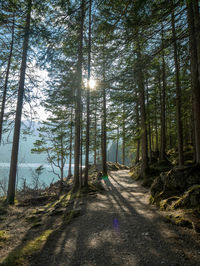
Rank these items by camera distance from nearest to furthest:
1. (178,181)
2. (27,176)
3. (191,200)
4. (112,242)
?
(112,242) → (191,200) → (178,181) → (27,176)

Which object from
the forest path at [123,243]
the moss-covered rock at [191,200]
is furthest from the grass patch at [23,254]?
the moss-covered rock at [191,200]

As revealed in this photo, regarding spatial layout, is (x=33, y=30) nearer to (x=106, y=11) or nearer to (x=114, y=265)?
(x=106, y=11)

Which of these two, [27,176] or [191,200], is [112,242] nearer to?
[191,200]

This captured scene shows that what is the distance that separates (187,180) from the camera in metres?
5.66

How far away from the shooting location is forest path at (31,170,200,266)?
2.81m

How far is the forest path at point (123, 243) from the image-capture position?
9.23 feet

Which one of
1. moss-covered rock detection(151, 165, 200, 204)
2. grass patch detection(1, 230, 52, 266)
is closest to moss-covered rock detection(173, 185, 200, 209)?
moss-covered rock detection(151, 165, 200, 204)

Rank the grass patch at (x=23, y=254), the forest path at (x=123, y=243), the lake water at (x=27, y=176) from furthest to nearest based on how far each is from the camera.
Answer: the lake water at (x=27, y=176) → the grass patch at (x=23, y=254) → the forest path at (x=123, y=243)

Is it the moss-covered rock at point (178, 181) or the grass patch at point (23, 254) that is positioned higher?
the moss-covered rock at point (178, 181)

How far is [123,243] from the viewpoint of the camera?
11.3ft

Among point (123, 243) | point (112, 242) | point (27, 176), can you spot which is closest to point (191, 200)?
point (123, 243)

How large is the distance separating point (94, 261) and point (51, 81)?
29.1 ft

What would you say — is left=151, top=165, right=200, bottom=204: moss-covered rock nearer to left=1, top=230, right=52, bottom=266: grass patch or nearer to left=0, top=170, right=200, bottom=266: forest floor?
left=0, top=170, right=200, bottom=266: forest floor

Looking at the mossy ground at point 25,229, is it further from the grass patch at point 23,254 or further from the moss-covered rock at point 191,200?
the moss-covered rock at point 191,200
